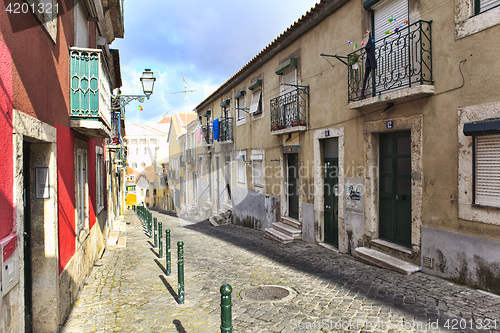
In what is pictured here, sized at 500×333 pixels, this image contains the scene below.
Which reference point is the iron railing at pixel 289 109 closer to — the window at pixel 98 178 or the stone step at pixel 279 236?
the stone step at pixel 279 236

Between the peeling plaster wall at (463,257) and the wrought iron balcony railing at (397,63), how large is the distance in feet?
9.14

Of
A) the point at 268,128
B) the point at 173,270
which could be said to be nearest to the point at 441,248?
the point at 173,270

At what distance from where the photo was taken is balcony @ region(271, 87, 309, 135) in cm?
1065

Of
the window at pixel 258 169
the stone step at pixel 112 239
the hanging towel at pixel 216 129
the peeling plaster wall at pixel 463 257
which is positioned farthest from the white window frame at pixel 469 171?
the hanging towel at pixel 216 129

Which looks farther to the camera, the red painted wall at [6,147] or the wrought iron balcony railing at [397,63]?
the wrought iron balcony railing at [397,63]

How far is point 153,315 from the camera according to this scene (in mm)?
5426

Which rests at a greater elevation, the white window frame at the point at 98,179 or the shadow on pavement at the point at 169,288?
the white window frame at the point at 98,179

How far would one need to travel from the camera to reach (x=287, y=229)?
36.8 feet

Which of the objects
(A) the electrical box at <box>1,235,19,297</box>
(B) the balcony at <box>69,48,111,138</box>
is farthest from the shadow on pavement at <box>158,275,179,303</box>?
(B) the balcony at <box>69,48,111,138</box>

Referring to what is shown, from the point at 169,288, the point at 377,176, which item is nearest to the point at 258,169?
the point at 377,176

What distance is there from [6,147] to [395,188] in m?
6.89

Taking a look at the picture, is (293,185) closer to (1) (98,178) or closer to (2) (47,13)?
(1) (98,178)

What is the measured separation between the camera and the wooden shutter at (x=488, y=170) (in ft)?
17.9

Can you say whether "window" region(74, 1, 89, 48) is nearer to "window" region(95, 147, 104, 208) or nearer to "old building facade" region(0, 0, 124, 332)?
"old building facade" region(0, 0, 124, 332)
